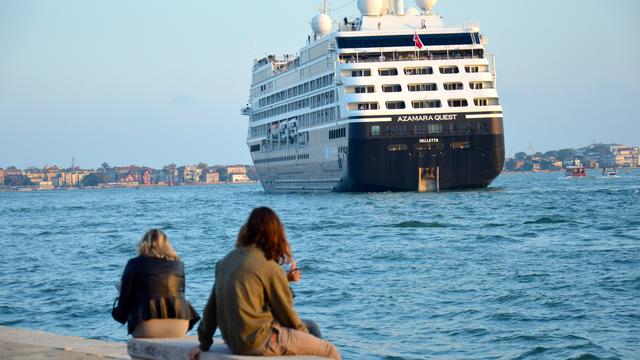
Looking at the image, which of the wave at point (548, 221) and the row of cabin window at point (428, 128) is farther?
the row of cabin window at point (428, 128)

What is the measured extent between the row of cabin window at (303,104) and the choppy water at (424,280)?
22575 mm

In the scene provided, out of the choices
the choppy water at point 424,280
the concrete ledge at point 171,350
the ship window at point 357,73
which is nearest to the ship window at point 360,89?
the ship window at point 357,73

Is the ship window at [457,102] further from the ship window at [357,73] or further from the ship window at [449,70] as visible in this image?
the ship window at [357,73]

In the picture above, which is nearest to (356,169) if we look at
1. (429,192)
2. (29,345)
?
(429,192)

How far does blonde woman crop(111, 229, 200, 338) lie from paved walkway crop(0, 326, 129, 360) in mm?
603

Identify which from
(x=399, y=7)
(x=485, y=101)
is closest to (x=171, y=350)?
(x=485, y=101)

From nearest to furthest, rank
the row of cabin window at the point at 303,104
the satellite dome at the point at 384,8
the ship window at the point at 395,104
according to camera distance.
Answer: the ship window at the point at 395,104
the row of cabin window at the point at 303,104
the satellite dome at the point at 384,8

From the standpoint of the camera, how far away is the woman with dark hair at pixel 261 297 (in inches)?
272

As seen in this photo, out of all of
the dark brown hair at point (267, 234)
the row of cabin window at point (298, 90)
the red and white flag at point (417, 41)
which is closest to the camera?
the dark brown hair at point (267, 234)

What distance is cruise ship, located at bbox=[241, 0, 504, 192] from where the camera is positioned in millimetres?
54844

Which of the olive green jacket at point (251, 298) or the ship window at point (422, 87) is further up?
the ship window at point (422, 87)

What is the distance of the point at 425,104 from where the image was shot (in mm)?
56312

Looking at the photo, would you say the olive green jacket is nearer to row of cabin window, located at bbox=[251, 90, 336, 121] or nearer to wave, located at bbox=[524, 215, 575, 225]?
wave, located at bbox=[524, 215, 575, 225]

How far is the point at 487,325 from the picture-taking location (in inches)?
554
